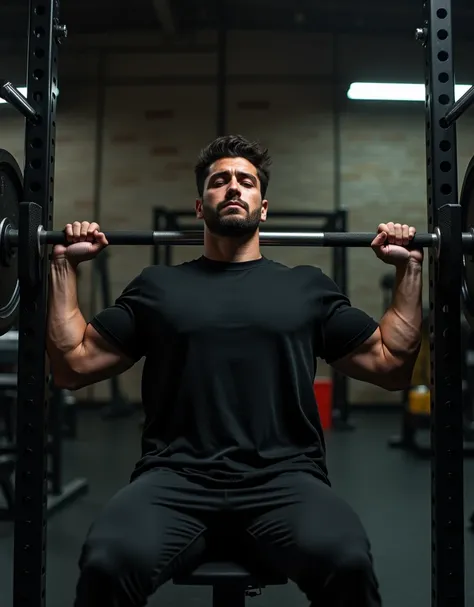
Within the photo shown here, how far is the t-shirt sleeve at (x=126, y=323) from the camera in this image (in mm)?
1531

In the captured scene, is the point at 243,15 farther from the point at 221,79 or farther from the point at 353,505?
the point at 353,505

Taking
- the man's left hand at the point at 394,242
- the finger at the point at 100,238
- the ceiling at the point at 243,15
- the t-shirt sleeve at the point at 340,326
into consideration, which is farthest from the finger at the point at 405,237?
the ceiling at the point at 243,15

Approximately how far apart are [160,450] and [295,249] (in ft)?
16.1

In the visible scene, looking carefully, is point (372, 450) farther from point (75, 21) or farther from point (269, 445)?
point (75, 21)

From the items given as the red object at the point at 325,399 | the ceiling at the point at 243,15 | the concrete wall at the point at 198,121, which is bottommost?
the red object at the point at 325,399

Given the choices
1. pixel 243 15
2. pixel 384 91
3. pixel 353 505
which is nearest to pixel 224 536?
pixel 353 505

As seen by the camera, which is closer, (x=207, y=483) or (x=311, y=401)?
(x=207, y=483)

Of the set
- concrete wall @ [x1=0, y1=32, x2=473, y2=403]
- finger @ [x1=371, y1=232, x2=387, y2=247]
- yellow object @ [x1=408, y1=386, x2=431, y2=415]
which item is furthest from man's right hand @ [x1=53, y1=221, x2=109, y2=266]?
concrete wall @ [x1=0, y1=32, x2=473, y2=403]

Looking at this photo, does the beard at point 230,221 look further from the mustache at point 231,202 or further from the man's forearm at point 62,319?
the man's forearm at point 62,319

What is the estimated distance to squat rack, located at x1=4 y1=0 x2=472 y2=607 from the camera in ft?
4.88

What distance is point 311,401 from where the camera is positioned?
1.49 meters

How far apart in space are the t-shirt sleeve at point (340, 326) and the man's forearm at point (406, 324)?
48 mm

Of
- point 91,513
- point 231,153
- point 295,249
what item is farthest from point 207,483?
point 295,249

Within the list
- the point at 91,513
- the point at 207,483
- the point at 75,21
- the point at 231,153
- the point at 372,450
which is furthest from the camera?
the point at 75,21
